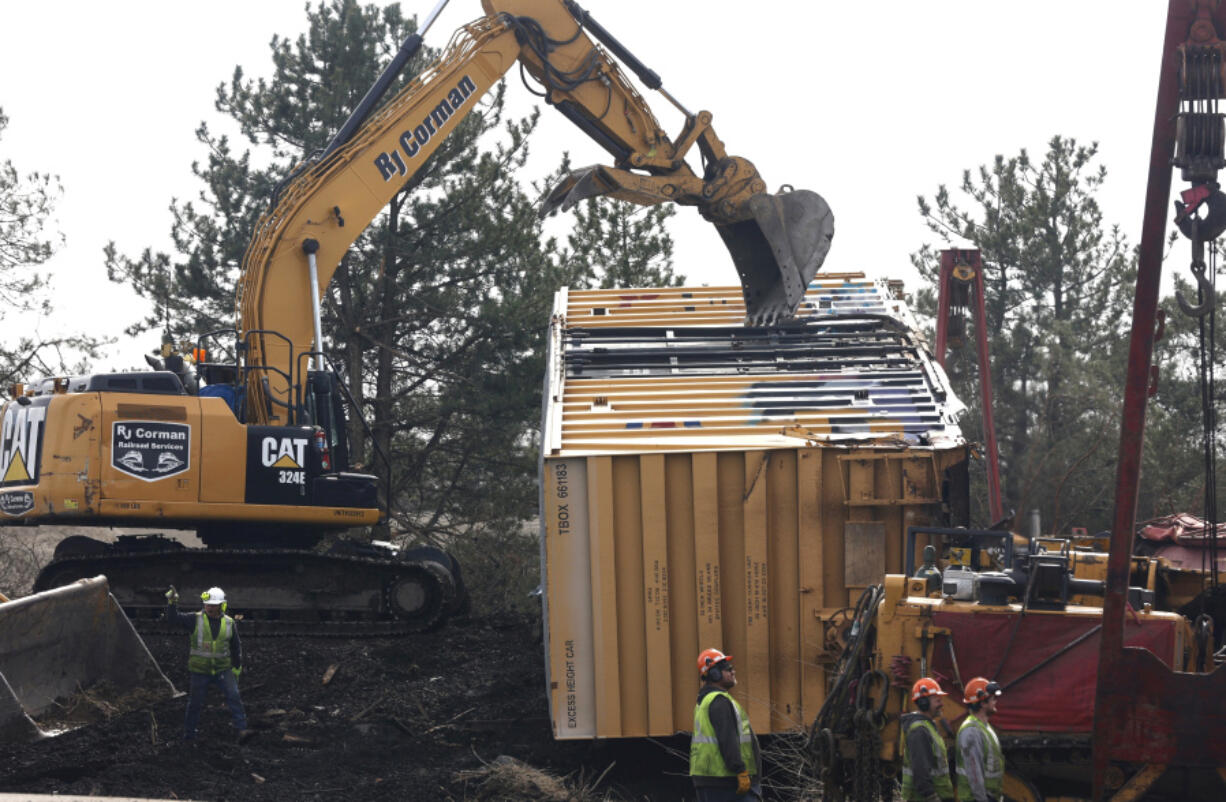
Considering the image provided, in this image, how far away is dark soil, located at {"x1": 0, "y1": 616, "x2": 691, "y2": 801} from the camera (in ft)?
31.3

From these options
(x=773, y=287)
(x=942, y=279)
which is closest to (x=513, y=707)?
(x=773, y=287)

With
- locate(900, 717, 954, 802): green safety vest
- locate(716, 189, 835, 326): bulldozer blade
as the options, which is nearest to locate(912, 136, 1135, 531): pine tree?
locate(716, 189, 835, 326): bulldozer blade

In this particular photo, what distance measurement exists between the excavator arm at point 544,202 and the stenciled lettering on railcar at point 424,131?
12mm

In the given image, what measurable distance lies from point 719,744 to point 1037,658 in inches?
69.7

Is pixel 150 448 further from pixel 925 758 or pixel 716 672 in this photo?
pixel 925 758

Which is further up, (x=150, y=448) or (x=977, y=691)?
(x=150, y=448)

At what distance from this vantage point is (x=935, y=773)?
271 inches

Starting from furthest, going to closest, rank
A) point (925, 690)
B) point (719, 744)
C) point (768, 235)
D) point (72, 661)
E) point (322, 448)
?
point (768, 235) → point (322, 448) → point (72, 661) → point (719, 744) → point (925, 690)

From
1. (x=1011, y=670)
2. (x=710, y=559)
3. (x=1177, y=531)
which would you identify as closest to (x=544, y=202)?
(x=710, y=559)

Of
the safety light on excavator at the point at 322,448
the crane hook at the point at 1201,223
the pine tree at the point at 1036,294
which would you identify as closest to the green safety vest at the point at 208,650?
the safety light on excavator at the point at 322,448

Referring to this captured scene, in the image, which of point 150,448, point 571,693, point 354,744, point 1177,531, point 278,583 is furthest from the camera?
point 278,583

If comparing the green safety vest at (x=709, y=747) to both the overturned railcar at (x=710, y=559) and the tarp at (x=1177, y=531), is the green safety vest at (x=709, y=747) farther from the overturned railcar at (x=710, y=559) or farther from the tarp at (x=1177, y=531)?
the tarp at (x=1177, y=531)

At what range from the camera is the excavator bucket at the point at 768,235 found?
14516 mm

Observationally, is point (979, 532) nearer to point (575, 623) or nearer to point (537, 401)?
point (575, 623)
